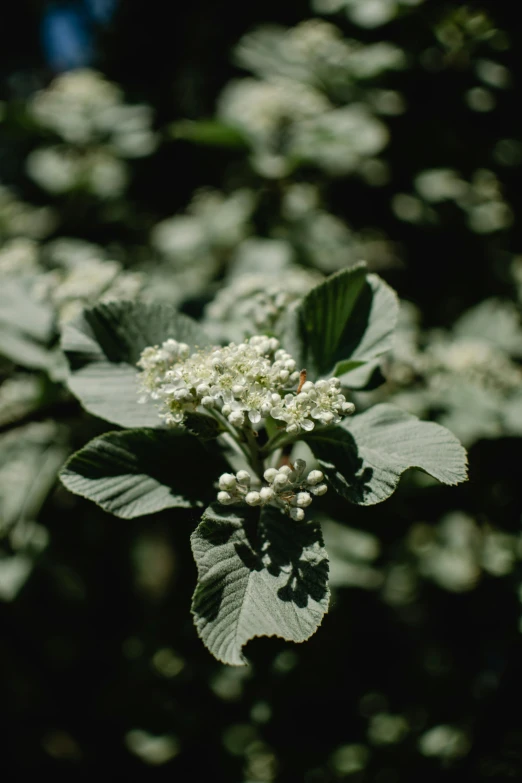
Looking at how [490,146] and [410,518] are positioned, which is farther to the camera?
[490,146]

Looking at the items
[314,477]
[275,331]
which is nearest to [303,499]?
[314,477]

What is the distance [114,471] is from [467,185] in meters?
2.29

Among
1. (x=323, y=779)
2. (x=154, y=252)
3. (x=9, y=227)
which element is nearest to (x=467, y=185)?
(x=154, y=252)

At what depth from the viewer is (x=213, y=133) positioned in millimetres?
2502

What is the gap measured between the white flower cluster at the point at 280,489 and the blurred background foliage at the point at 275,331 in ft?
1.63

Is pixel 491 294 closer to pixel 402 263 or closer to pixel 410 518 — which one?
pixel 402 263

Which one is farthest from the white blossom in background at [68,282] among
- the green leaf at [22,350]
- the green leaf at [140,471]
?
the green leaf at [140,471]

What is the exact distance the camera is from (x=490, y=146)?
274 cm

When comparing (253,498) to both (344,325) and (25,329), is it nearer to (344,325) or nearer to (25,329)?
(344,325)

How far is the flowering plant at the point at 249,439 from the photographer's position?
111 centimetres

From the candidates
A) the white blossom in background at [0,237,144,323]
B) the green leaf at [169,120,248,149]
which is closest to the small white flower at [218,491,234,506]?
the white blossom in background at [0,237,144,323]

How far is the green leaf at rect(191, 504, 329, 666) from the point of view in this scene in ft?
3.47

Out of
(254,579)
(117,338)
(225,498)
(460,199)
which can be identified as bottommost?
(460,199)

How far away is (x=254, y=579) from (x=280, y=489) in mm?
172
